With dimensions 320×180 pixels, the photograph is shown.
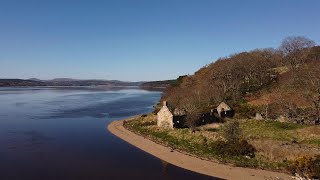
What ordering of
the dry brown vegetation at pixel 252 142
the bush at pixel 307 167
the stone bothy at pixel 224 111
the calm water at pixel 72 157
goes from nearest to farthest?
the bush at pixel 307 167, the calm water at pixel 72 157, the dry brown vegetation at pixel 252 142, the stone bothy at pixel 224 111

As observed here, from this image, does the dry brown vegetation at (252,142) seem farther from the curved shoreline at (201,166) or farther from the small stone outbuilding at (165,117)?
the small stone outbuilding at (165,117)

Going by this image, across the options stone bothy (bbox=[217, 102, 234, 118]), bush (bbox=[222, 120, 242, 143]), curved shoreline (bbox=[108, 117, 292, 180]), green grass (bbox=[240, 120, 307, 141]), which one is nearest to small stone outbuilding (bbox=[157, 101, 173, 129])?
curved shoreline (bbox=[108, 117, 292, 180])

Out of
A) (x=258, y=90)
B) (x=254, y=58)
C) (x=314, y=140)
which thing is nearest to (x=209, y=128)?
(x=314, y=140)

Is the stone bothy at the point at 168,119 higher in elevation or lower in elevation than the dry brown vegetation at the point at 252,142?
higher

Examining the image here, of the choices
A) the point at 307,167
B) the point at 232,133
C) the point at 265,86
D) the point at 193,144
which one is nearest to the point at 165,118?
the point at 193,144

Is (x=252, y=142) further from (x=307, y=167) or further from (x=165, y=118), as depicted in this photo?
(x=165, y=118)

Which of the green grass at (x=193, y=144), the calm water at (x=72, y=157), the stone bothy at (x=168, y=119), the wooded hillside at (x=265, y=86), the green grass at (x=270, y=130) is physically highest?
the wooded hillside at (x=265, y=86)

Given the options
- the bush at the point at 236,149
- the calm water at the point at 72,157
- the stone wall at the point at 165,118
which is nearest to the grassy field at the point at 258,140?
the bush at the point at 236,149
